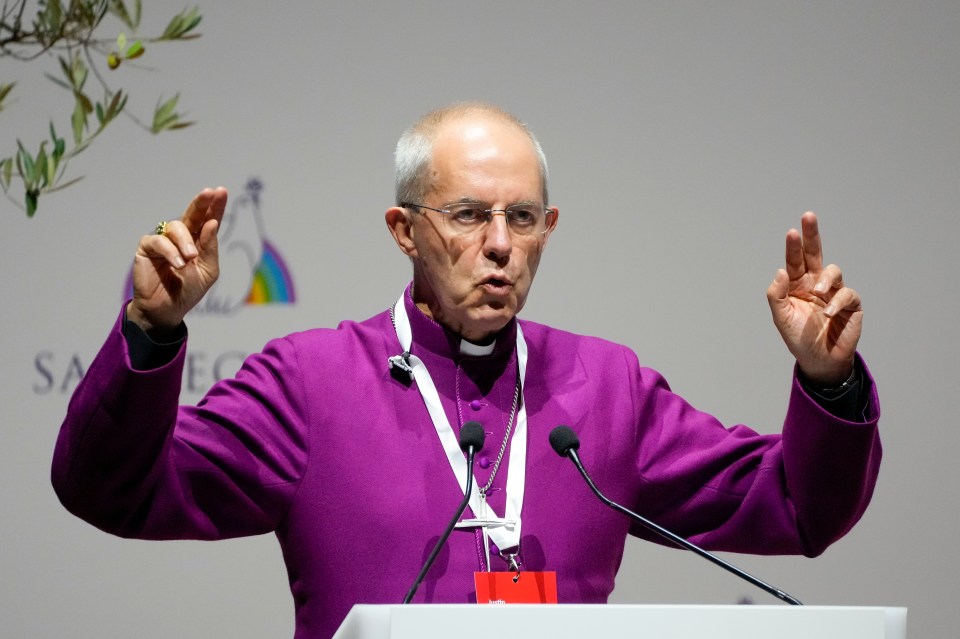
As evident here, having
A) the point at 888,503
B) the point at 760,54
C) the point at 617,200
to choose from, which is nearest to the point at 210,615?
the point at 617,200

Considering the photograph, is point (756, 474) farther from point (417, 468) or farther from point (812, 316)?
point (417, 468)

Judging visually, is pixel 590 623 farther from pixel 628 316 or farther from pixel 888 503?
pixel 888 503

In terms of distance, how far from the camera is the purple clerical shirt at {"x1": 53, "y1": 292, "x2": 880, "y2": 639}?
225cm

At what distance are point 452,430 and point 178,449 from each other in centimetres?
55

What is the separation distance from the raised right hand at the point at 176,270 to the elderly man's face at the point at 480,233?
0.57 metres

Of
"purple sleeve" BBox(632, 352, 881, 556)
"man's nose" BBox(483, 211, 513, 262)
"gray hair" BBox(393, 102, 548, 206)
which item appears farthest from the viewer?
"gray hair" BBox(393, 102, 548, 206)

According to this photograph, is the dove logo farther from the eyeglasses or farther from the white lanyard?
the eyeglasses

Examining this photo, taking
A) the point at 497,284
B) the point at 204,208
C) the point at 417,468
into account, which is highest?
the point at 204,208

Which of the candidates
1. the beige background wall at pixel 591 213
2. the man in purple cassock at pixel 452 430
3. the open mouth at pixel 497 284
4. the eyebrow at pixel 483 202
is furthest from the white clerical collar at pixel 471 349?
the beige background wall at pixel 591 213

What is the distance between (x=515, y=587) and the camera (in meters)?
2.23

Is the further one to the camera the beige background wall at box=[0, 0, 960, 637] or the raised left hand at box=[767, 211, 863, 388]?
the beige background wall at box=[0, 0, 960, 637]

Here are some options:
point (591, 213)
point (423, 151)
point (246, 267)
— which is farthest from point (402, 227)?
Answer: point (591, 213)

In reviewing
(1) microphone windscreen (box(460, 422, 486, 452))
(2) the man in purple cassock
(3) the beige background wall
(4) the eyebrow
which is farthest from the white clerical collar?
(3) the beige background wall

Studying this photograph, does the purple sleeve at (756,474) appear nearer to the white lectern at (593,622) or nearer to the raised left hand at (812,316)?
the raised left hand at (812,316)
